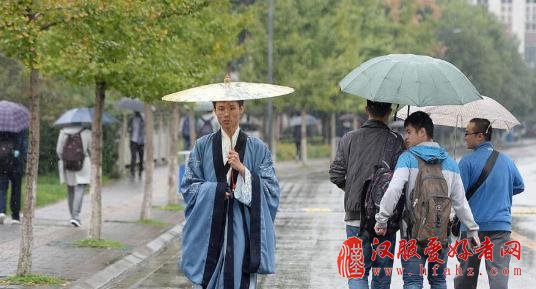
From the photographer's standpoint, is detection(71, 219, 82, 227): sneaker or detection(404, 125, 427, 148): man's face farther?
detection(71, 219, 82, 227): sneaker

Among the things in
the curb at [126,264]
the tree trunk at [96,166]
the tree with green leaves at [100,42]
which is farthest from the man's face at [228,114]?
the tree trunk at [96,166]

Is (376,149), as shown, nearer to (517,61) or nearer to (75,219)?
(75,219)

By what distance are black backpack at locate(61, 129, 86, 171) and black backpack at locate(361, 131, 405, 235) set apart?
30.7ft

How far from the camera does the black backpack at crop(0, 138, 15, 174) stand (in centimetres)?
1623

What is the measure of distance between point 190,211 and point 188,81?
864cm

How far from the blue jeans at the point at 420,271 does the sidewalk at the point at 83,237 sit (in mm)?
4215

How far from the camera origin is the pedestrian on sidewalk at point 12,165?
16266mm

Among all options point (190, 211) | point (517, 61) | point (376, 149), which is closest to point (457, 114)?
point (376, 149)

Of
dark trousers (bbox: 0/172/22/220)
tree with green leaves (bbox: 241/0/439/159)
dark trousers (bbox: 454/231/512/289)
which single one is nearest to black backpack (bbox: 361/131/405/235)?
dark trousers (bbox: 454/231/512/289)

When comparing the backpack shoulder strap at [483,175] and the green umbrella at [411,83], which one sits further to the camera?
the backpack shoulder strap at [483,175]

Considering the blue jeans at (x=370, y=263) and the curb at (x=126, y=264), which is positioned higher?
the blue jeans at (x=370, y=263)

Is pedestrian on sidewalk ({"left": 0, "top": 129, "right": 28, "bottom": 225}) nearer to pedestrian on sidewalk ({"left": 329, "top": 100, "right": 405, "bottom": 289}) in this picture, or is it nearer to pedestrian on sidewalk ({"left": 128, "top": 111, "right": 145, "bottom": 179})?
pedestrian on sidewalk ({"left": 329, "top": 100, "right": 405, "bottom": 289})

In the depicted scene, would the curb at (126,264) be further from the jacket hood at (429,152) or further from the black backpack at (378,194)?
the jacket hood at (429,152)

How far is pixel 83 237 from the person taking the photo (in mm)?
15078
